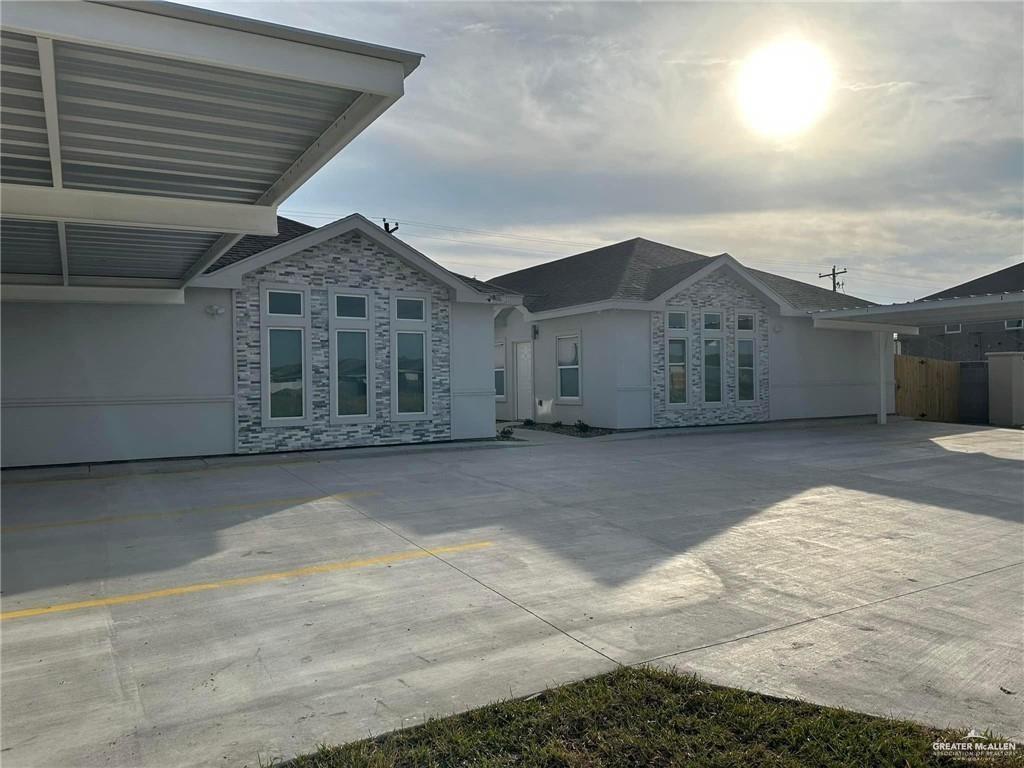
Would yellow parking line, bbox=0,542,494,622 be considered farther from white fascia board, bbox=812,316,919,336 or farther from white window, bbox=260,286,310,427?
white fascia board, bbox=812,316,919,336

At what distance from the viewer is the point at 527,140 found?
48.3 feet

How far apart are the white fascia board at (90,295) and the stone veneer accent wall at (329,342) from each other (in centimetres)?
128

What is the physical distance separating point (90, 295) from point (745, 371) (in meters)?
16.2

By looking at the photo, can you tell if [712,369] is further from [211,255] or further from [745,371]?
[211,255]

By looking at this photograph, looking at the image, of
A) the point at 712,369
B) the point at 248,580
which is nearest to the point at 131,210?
the point at 248,580

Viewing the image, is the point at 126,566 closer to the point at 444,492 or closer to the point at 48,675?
the point at 48,675

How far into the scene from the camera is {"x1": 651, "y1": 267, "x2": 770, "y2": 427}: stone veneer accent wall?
1833 cm

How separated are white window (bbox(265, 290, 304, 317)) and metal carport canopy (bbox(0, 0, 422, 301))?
4275mm

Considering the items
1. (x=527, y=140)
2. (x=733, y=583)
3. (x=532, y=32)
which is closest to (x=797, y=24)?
(x=532, y=32)

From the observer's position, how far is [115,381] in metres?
12.3

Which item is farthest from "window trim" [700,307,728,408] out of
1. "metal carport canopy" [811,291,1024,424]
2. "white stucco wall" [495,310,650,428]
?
"metal carport canopy" [811,291,1024,424]

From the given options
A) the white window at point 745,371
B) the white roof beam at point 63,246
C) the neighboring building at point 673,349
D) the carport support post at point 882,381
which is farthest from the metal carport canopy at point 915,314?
the white roof beam at point 63,246

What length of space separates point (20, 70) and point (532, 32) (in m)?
7.87

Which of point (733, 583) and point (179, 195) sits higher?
point (179, 195)
